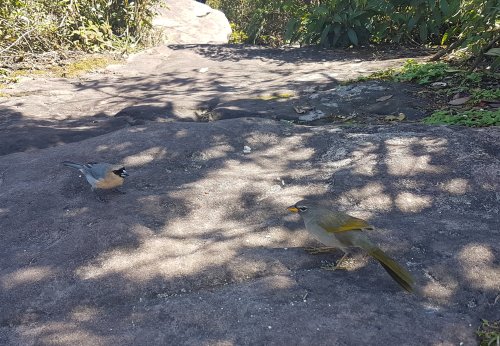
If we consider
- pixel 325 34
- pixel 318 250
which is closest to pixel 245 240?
pixel 318 250

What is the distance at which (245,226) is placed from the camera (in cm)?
306

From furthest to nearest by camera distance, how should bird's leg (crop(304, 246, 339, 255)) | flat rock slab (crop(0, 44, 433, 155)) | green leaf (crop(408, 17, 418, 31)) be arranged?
green leaf (crop(408, 17, 418, 31))
flat rock slab (crop(0, 44, 433, 155))
bird's leg (crop(304, 246, 339, 255))

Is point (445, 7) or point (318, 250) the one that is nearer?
point (318, 250)

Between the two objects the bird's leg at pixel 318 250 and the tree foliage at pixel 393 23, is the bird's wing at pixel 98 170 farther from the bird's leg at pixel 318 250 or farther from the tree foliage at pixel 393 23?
the tree foliage at pixel 393 23

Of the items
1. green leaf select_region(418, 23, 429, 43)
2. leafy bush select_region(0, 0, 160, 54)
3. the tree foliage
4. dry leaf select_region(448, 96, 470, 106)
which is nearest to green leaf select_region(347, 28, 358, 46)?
the tree foliage

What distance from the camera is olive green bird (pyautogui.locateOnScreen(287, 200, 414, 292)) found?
240 centimetres

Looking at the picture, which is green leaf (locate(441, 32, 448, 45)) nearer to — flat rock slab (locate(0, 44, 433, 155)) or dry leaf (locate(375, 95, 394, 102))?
flat rock slab (locate(0, 44, 433, 155))

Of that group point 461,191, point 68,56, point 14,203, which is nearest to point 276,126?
point 461,191

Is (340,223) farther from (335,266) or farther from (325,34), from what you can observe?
(325,34)

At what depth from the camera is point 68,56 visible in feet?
29.5

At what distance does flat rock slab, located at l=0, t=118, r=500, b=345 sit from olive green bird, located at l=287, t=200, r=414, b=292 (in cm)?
12

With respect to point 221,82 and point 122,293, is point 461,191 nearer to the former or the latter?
point 122,293

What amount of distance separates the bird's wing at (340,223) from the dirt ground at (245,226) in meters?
0.22

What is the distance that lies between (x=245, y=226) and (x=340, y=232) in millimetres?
757
